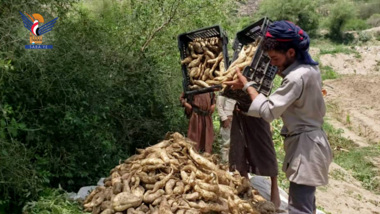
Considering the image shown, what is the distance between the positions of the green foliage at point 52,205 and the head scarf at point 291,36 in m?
2.27

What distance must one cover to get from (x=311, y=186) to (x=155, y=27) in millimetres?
4020

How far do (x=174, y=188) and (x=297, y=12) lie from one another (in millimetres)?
28804

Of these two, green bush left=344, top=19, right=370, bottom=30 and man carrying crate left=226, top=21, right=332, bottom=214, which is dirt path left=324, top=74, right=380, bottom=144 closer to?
man carrying crate left=226, top=21, right=332, bottom=214

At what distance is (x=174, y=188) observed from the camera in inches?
144

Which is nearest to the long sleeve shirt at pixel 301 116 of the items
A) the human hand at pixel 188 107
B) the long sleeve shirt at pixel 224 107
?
the human hand at pixel 188 107

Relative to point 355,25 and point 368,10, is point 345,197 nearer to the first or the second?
point 355,25

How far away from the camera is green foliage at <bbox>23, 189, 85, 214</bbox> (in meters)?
3.74

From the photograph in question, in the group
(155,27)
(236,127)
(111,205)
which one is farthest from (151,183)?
Answer: (155,27)

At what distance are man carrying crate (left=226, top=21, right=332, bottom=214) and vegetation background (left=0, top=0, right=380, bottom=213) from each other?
1.98 metres

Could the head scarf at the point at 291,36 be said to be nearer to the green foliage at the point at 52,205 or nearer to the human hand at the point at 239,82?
the human hand at the point at 239,82

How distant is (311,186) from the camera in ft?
10.7

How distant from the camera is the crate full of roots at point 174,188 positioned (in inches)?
138

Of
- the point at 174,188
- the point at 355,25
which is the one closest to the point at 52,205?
the point at 174,188

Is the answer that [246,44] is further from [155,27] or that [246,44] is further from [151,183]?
[155,27]
